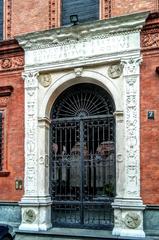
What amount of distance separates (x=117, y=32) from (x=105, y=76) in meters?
1.10

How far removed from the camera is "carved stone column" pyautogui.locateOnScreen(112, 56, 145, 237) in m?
8.89

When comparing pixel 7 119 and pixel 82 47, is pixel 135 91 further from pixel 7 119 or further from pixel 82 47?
pixel 7 119

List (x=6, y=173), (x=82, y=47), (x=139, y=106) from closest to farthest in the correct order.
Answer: (x=139, y=106) → (x=82, y=47) → (x=6, y=173)

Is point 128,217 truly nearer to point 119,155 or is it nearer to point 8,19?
point 119,155

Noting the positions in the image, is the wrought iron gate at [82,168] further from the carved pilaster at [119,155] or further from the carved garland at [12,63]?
the carved garland at [12,63]

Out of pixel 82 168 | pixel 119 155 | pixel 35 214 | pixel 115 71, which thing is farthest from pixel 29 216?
pixel 115 71

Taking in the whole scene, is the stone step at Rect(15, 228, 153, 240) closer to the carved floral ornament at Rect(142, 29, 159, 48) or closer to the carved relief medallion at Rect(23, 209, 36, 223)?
the carved relief medallion at Rect(23, 209, 36, 223)

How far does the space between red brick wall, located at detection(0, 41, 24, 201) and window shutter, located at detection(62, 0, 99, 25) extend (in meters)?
1.61

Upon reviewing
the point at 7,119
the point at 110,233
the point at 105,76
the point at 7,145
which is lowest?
the point at 110,233

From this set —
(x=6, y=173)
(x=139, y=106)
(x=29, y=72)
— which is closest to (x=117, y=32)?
(x=139, y=106)

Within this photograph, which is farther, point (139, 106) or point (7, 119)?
point (7, 119)

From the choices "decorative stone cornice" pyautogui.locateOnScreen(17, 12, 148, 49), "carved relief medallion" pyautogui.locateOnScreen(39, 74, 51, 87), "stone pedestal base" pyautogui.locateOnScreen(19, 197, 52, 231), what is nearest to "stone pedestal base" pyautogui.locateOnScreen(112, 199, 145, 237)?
"stone pedestal base" pyautogui.locateOnScreen(19, 197, 52, 231)

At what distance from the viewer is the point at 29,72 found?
34.2 feet

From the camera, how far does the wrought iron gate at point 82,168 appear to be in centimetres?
982
